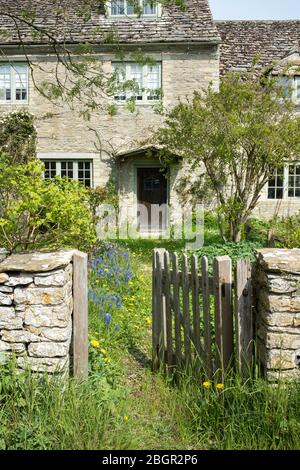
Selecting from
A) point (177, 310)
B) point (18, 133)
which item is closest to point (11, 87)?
point (18, 133)

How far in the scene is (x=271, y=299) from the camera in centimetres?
338

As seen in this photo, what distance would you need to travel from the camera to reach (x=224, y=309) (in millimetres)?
3773

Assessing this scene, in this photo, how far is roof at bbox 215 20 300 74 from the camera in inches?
695

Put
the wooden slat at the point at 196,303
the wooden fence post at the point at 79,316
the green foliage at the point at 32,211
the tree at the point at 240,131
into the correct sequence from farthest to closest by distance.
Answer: the tree at the point at 240,131 < the green foliage at the point at 32,211 < the wooden slat at the point at 196,303 < the wooden fence post at the point at 79,316

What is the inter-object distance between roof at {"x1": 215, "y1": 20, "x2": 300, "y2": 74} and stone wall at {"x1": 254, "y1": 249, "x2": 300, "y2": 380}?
15396mm

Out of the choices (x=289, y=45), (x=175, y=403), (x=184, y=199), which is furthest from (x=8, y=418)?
(x=289, y=45)

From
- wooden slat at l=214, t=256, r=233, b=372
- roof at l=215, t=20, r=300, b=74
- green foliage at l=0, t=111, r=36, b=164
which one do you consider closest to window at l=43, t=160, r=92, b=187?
green foliage at l=0, t=111, r=36, b=164

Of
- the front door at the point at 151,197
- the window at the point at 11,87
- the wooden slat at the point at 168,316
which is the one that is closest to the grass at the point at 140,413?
the wooden slat at the point at 168,316

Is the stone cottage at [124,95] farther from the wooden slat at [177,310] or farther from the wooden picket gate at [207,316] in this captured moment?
the wooden slat at [177,310]

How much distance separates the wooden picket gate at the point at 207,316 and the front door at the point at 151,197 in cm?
1198

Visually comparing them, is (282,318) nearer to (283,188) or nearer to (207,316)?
(207,316)

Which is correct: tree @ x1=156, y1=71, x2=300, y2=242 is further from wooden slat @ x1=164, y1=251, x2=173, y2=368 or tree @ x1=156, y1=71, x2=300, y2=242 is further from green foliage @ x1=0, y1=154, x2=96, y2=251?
wooden slat @ x1=164, y1=251, x2=173, y2=368

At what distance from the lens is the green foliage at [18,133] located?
15.2 metres

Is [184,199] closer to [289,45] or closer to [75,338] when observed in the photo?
[289,45]
